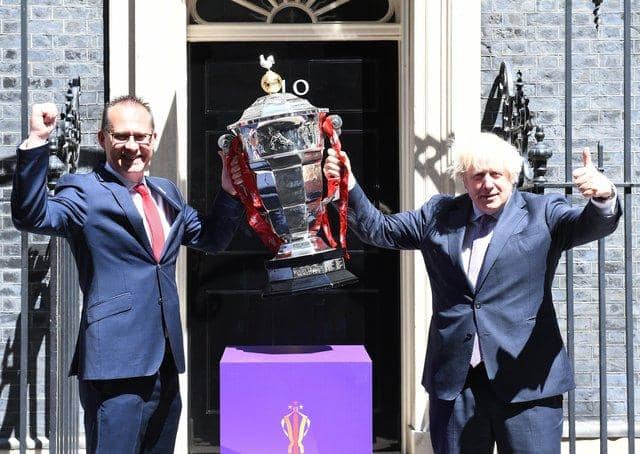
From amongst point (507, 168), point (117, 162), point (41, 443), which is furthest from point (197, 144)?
point (507, 168)

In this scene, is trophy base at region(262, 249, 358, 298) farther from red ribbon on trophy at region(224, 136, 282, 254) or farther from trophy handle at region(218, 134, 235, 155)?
trophy handle at region(218, 134, 235, 155)

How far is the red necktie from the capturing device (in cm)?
312

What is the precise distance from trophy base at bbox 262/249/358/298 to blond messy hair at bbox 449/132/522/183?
650 mm

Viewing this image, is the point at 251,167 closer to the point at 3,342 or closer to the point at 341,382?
the point at 341,382

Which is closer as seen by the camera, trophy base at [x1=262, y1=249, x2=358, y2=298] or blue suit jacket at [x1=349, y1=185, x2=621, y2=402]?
blue suit jacket at [x1=349, y1=185, x2=621, y2=402]

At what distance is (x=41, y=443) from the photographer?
5.07m

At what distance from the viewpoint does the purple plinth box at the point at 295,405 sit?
3373 mm

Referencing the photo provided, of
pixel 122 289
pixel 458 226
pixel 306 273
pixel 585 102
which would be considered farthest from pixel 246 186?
pixel 585 102

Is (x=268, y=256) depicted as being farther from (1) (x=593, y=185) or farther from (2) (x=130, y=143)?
(1) (x=593, y=185)

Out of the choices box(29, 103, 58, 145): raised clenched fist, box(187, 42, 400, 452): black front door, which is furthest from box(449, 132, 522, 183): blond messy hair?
box(187, 42, 400, 452): black front door

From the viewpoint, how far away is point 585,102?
5.14 meters

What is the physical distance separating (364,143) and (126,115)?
8.10ft

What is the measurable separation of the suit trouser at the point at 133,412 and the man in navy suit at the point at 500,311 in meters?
0.85

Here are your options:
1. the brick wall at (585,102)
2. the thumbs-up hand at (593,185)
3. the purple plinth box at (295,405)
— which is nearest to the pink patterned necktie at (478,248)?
the thumbs-up hand at (593,185)
